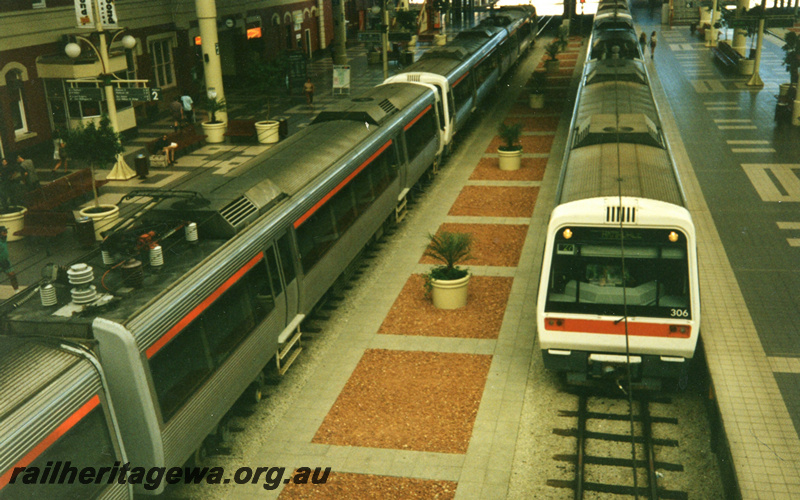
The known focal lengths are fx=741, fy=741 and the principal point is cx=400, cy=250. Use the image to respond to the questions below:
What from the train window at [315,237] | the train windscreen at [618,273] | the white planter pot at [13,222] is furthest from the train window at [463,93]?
the train windscreen at [618,273]

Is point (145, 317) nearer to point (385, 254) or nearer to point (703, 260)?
point (385, 254)

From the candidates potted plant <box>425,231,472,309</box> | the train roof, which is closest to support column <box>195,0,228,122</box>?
potted plant <box>425,231,472,309</box>

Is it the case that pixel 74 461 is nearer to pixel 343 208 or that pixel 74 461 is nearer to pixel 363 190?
pixel 343 208

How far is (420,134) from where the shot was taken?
1969 centimetres

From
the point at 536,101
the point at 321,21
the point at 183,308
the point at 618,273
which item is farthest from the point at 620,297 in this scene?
the point at 321,21

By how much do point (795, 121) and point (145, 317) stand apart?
25.6m

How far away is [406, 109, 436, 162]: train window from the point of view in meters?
18.6

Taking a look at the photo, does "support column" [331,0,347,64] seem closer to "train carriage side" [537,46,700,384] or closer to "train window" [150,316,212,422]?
A: "train carriage side" [537,46,700,384]

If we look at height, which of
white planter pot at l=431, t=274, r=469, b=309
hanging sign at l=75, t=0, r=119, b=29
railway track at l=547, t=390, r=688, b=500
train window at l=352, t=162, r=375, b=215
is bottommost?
railway track at l=547, t=390, r=688, b=500

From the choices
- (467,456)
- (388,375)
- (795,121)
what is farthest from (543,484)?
(795,121)

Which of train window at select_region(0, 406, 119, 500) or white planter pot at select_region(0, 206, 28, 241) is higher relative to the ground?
train window at select_region(0, 406, 119, 500)

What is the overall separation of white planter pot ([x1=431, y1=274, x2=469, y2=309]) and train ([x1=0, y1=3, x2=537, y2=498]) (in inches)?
71.4

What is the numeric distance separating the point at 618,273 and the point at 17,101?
22732 millimetres

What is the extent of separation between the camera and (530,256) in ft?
52.7
